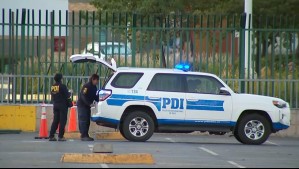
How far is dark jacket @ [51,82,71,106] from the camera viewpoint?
2228cm

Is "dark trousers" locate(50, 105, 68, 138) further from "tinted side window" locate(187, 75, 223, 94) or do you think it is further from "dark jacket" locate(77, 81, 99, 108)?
"tinted side window" locate(187, 75, 223, 94)

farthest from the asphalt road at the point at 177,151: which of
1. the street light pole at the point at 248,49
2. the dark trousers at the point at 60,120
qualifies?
the street light pole at the point at 248,49

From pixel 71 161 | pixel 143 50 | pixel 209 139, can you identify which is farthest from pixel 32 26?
pixel 71 161

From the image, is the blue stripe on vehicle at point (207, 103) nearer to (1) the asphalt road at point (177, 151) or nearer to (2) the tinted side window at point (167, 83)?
(2) the tinted side window at point (167, 83)

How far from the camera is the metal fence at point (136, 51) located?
25.6 meters

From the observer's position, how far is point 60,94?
22.3 meters

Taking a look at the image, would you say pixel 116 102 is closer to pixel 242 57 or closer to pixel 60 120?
pixel 60 120

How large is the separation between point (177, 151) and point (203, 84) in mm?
3263

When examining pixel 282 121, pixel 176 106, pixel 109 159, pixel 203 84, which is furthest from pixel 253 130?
pixel 109 159

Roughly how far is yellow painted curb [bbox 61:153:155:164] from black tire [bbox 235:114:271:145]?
19.1 feet

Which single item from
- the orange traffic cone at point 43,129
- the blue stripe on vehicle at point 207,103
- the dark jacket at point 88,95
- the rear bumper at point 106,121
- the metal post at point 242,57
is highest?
the metal post at point 242,57

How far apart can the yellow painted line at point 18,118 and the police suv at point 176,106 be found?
342 cm

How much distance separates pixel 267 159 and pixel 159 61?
8.08 meters

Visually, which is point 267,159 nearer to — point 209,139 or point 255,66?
point 209,139
